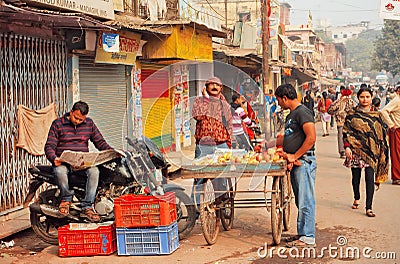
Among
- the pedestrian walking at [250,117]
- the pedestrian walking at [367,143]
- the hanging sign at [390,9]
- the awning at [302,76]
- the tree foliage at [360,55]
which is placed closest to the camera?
the pedestrian walking at [367,143]

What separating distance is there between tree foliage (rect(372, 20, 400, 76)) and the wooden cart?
2911 inches

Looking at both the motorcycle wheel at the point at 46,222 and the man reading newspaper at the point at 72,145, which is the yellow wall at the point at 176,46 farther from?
the motorcycle wheel at the point at 46,222

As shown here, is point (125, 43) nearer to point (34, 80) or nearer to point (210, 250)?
point (34, 80)

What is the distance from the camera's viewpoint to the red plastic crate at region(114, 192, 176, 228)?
6.86 metres

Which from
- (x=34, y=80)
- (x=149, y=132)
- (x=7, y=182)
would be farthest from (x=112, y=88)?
(x=7, y=182)

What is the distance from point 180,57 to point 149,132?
2.16 meters

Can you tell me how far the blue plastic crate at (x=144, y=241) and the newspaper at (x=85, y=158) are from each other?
Answer: 0.86 meters

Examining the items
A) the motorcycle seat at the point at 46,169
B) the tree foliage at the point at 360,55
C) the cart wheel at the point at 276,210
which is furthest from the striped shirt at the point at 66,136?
the tree foliage at the point at 360,55

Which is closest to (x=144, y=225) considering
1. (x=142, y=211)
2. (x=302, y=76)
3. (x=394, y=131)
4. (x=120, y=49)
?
(x=142, y=211)

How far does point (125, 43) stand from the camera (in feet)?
44.4

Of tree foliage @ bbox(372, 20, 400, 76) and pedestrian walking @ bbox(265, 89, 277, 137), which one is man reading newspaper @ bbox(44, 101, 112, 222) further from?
tree foliage @ bbox(372, 20, 400, 76)

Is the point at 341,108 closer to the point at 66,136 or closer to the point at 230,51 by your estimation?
the point at 230,51

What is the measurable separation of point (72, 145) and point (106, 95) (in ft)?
19.9

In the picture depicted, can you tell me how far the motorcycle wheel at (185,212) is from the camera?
7637mm
